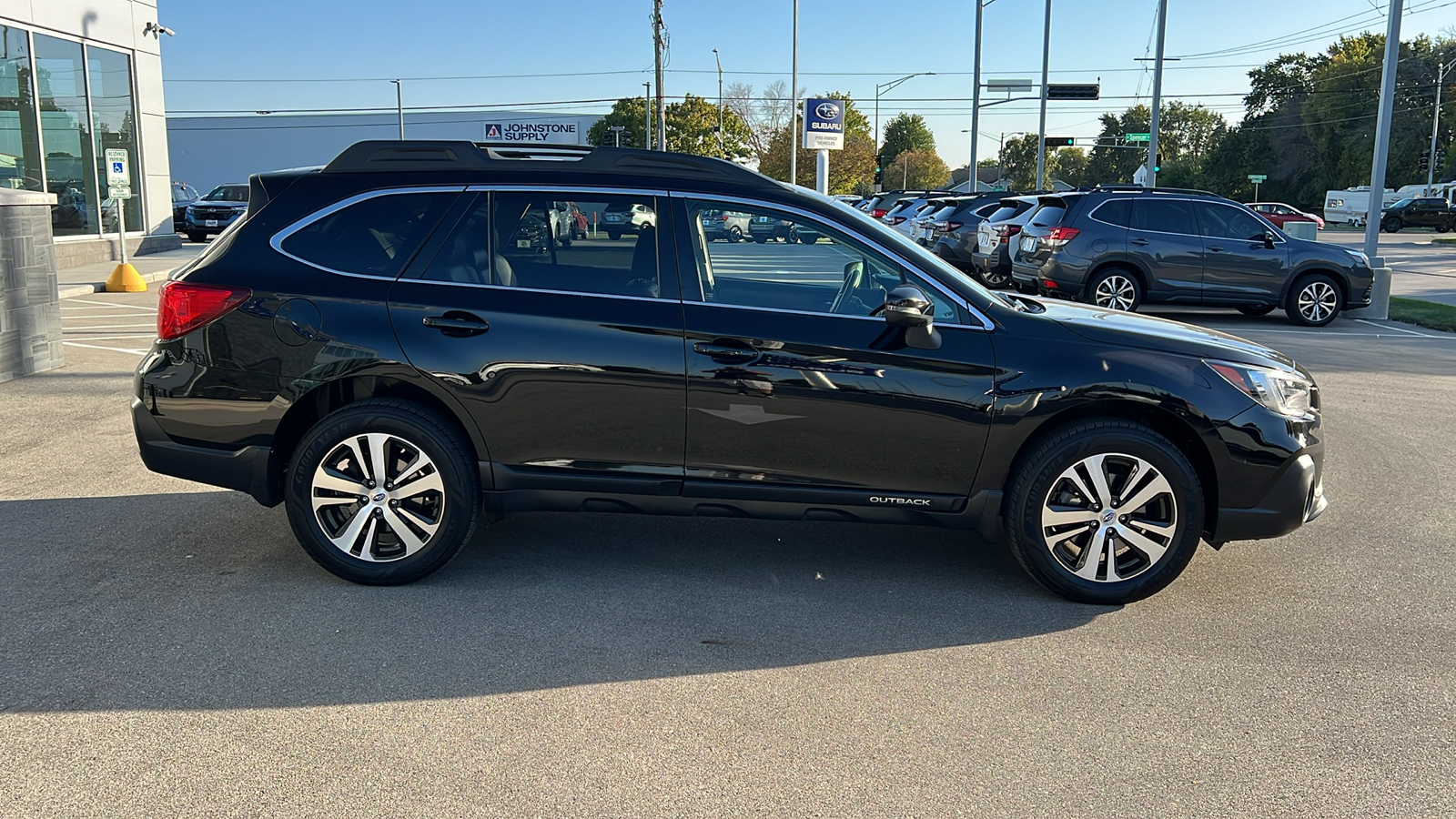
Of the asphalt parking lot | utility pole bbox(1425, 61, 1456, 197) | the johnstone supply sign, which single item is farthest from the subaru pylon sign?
the johnstone supply sign

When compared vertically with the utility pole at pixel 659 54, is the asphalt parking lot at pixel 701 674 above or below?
below

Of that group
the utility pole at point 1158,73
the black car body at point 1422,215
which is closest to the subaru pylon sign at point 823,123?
the utility pole at point 1158,73

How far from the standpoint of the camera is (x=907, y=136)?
153125 mm

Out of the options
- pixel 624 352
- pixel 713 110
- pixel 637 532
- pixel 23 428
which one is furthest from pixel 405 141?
pixel 713 110

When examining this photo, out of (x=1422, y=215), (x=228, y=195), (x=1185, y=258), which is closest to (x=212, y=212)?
(x=228, y=195)

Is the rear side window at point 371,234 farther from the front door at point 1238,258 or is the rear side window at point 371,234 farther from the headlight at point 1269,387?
the front door at point 1238,258

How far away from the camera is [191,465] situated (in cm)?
482

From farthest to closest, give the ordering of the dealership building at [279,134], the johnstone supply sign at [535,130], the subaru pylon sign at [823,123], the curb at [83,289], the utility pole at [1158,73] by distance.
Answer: the dealership building at [279,134]
the johnstone supply sign at [535,130]
the subaru pylon sign at [823,123]
the utility pole at [1158,73]
the curb at [83,289]

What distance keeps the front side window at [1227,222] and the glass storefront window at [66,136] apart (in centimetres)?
1898

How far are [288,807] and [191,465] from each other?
7.34 feet

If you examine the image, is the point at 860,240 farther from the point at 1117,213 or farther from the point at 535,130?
the point at 535,130

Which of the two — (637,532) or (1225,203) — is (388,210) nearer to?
(637,532)

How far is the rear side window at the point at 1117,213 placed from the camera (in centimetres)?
1526

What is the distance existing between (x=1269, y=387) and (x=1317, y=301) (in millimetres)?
12543
